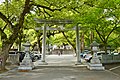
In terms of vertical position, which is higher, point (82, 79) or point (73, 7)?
point (73, 7)

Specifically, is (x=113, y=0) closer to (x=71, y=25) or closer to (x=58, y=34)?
(x=71, y=25)

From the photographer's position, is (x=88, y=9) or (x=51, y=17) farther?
(x=51, y=17)

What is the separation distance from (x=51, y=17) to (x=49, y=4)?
133 inches

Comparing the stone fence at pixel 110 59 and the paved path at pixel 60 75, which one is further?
the stone fence at pixel 110 59

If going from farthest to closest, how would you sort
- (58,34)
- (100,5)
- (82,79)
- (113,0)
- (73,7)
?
(58,34) < (73,7) < (100,5) < (113,0) < (82,79)

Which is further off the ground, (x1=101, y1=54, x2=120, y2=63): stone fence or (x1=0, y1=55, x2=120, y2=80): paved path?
(x1=101, y1=54, x2=120, y2=63): stone fence

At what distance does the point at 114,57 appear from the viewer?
2400cm

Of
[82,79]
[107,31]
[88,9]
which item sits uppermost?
[88,9]

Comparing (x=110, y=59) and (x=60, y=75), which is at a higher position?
(x=110, y=59)

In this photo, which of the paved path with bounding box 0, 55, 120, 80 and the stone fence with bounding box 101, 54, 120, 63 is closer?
the paved path with bounding box 0, 55, 120, 80

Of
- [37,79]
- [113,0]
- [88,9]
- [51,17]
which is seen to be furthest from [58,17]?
[37,79]

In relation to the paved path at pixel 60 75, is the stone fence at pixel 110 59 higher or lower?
higher

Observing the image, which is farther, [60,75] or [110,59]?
[110,59]

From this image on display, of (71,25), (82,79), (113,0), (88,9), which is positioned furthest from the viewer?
(71,25)
